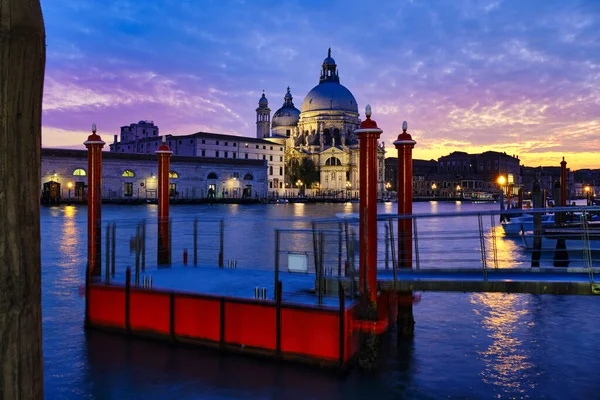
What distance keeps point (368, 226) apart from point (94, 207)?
5197 millimetres

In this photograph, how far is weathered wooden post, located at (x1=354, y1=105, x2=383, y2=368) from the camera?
7062 millimetres

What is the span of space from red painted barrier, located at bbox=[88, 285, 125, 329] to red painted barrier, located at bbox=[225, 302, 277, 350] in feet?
7.05

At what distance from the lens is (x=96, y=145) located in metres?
A: 9.79

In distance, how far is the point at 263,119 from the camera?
113 metres

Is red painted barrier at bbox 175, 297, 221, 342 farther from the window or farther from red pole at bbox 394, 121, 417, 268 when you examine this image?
the window

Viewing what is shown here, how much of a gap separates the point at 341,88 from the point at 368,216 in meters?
95.9

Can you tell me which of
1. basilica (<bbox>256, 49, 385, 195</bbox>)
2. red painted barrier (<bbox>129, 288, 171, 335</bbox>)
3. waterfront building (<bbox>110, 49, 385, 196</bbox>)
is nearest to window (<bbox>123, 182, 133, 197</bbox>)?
waterfront building (<bbox>110, 49, 385, 196</bbox>)

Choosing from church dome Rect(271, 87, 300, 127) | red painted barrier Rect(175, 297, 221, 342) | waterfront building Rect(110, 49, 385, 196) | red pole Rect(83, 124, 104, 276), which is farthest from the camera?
church dome Rect(271, 87, 300, 127)

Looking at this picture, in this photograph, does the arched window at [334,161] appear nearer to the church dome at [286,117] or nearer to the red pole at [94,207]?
the church dome at [286,117]

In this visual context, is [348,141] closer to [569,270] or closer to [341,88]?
[341,88]

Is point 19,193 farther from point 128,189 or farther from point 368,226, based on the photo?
point 128,189

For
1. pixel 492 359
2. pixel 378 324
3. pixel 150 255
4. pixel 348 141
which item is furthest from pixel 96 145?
pixel 348 141

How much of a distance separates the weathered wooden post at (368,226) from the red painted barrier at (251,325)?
4.07 ft

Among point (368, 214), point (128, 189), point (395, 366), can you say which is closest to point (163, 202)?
point (368, 214)
